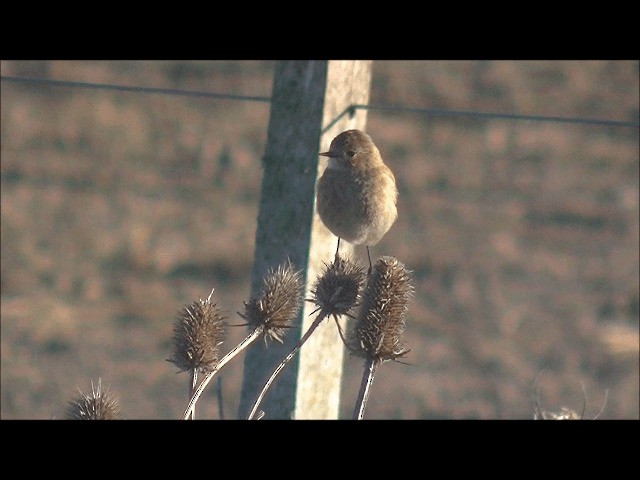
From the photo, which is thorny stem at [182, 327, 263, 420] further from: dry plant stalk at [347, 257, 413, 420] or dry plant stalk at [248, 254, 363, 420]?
dry plant stalk at [347, 257, 413, 420]

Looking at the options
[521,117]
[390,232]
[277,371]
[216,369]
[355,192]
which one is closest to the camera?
[216,369]

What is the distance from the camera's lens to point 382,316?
10.6 ft

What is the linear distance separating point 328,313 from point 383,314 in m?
0.17

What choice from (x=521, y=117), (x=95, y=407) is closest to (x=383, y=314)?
(x=95, y=407)

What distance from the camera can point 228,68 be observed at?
17.7 meters

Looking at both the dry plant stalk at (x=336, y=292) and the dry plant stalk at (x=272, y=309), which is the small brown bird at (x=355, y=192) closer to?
the dry plant stalk at (x=336, y=292)

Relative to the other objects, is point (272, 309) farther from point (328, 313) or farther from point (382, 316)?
point (382, 316)

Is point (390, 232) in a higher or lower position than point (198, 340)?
higher

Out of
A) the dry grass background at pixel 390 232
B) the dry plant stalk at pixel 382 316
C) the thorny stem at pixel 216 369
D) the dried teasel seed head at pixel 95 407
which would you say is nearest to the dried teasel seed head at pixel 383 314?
the dry plant stalk at pixel 382 316

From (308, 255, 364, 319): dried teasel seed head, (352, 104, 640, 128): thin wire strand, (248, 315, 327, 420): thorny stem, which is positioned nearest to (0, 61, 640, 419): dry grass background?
(352, 104, 640, 128): thin wire strand

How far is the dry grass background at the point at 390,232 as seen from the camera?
1078 cm

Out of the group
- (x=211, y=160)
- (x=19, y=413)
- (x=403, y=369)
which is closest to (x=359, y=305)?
(x=19, y=413)

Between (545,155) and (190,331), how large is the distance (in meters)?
13.4
